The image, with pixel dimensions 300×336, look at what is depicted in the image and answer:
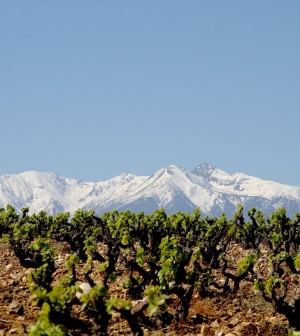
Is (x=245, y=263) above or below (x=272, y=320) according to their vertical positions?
above

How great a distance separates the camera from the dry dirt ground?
48.7 ft

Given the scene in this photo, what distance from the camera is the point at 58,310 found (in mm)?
11281

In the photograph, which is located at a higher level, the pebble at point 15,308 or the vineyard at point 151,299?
the vineyard at point 151,299

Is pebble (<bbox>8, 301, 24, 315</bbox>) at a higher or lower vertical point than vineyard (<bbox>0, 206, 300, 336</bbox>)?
lower

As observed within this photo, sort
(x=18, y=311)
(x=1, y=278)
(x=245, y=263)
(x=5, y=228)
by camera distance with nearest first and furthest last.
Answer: (x=18, y=311) → (x=245, y=263) → (x=1, y=278) → (x=5, y=228)

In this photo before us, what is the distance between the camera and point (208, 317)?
16812 millimetres

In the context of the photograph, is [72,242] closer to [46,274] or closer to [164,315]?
[46,274]

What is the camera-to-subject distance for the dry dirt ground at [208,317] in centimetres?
1484

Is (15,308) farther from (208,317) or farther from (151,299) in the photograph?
(151,299)

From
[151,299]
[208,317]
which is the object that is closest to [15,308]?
[208,317]

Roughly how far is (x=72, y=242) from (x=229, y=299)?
46.2ft

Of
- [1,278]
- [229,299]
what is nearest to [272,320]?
[229,299]

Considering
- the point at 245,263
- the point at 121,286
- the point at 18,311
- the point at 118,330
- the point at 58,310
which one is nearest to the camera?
the point at 58,310

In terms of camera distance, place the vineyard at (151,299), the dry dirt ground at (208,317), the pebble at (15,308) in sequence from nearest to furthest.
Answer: the vineyard at (151,299)
the dry dirt ground at (208,317)
the pebble at (15,308)
